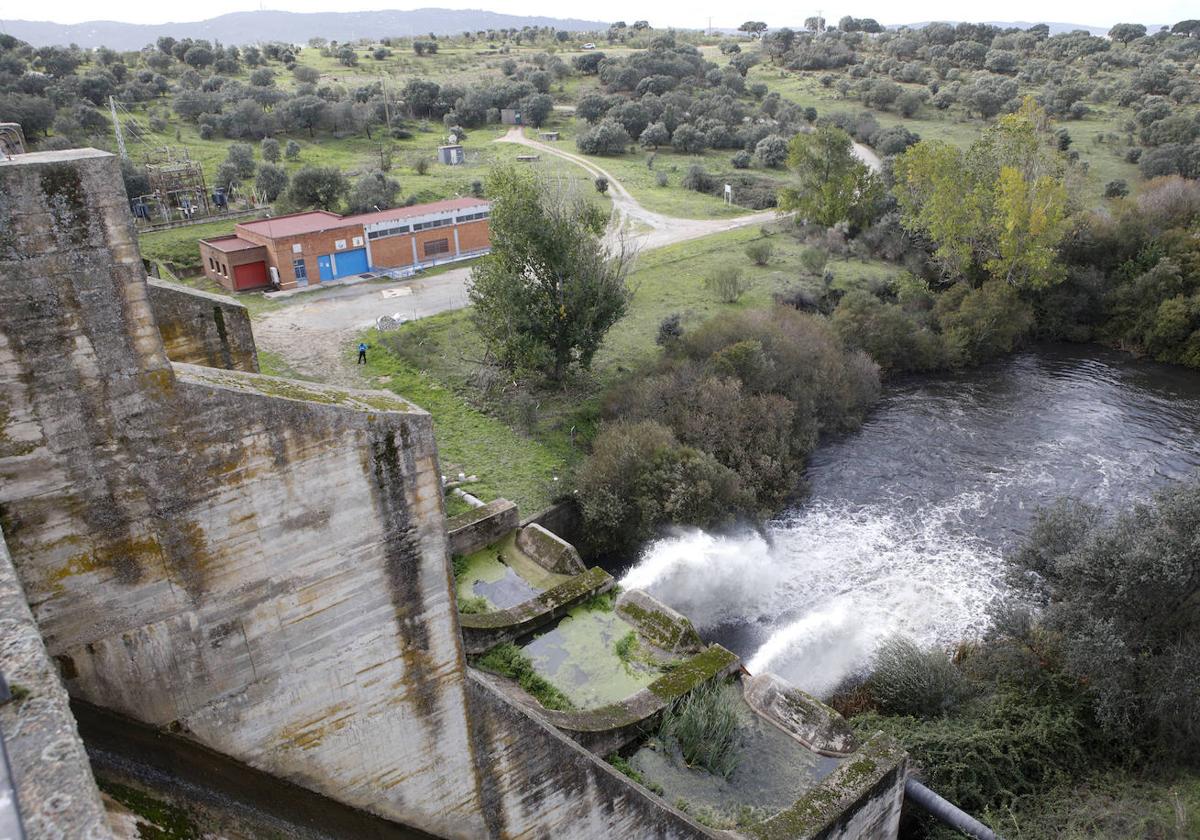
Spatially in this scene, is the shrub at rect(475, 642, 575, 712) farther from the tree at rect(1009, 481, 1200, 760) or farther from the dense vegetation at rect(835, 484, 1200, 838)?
the tree at rect(1009, 481, 1200, 760)

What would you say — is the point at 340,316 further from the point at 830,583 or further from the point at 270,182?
the point at 830,583

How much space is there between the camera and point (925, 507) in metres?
22.6

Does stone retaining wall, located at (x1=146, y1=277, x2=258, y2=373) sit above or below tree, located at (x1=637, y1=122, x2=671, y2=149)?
above

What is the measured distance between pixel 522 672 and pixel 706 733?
3.18 meters

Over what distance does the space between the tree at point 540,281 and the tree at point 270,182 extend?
21373 mm

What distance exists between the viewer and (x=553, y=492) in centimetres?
2053

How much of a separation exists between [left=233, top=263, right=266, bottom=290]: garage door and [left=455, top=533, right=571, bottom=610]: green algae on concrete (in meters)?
19.3

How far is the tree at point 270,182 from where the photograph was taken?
4128 cm

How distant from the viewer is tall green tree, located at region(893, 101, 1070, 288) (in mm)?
31219

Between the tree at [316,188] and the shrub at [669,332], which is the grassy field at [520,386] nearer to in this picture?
the shrub at [669,332]

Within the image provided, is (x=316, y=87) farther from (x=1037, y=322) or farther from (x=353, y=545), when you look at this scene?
(x=353, y=545)

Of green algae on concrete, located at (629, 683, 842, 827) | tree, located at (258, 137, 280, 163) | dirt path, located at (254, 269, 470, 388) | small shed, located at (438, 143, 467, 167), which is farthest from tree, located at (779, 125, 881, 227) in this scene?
green algae on concrete, located at (629, 683, 842, 827)

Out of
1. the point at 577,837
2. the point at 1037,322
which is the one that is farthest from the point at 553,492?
the point at 1037,322

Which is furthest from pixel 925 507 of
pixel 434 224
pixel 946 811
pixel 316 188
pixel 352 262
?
pixel 316 188
